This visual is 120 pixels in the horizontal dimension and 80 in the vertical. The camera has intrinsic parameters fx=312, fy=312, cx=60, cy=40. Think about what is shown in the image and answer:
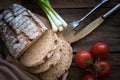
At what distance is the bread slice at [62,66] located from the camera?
1469mm

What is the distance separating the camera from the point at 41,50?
145cm

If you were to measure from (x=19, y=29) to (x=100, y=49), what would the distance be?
0.42 m

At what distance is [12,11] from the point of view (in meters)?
→ 1.53

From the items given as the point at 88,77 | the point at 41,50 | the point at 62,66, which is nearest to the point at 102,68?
the point at 88,77

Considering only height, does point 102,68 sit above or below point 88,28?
below

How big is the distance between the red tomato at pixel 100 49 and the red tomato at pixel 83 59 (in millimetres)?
39

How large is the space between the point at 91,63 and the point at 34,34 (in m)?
0.34

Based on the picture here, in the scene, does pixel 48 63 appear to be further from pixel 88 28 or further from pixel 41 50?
pixel 88 28

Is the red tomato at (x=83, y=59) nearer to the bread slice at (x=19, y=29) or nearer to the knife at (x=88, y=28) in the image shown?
the knife at (x=88, y=28)

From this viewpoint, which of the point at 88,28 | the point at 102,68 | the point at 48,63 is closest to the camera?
the point at 48,63

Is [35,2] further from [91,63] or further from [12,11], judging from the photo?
[91,63]

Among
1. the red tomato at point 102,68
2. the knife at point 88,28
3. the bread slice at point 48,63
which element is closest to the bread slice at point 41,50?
the bread slice at point 48,63

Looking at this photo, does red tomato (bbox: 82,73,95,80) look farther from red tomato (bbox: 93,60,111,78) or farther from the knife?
the knife

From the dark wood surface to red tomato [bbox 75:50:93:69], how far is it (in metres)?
0.06
